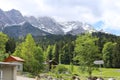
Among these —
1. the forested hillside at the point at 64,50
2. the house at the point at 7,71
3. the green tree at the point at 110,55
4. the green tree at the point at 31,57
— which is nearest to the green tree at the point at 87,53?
the forested hillside at the point at 64,50

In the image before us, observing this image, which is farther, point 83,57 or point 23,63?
point 23,63

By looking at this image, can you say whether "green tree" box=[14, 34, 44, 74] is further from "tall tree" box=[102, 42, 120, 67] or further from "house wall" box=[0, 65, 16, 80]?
"tall tree" box=[102, 42, 120, 67]

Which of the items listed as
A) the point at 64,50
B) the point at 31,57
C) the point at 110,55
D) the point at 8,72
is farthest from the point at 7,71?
the point at 64,50

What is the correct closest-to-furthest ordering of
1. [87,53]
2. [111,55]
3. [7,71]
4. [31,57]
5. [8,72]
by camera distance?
[7,71] → [8,72] → [87,53] → [31,57] → [111,55]

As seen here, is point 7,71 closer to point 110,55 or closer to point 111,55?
point 111,55

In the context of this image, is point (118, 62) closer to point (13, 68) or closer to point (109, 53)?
point (109, 53)

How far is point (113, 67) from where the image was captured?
149000 mm

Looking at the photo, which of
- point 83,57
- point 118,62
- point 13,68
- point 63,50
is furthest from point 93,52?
point 63,50

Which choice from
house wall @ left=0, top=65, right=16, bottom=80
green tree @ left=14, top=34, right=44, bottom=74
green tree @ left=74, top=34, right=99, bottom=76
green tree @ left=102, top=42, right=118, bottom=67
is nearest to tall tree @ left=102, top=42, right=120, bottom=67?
green tree @ left=102, top=42, right=118, bottom=67

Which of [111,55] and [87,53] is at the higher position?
[111,55]

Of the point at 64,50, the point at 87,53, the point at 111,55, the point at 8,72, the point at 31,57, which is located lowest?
the point at 8,72

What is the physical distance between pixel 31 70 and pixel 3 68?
39163 mm

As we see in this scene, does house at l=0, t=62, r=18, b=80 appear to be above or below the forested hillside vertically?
below

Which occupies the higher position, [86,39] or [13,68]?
[86,39]
